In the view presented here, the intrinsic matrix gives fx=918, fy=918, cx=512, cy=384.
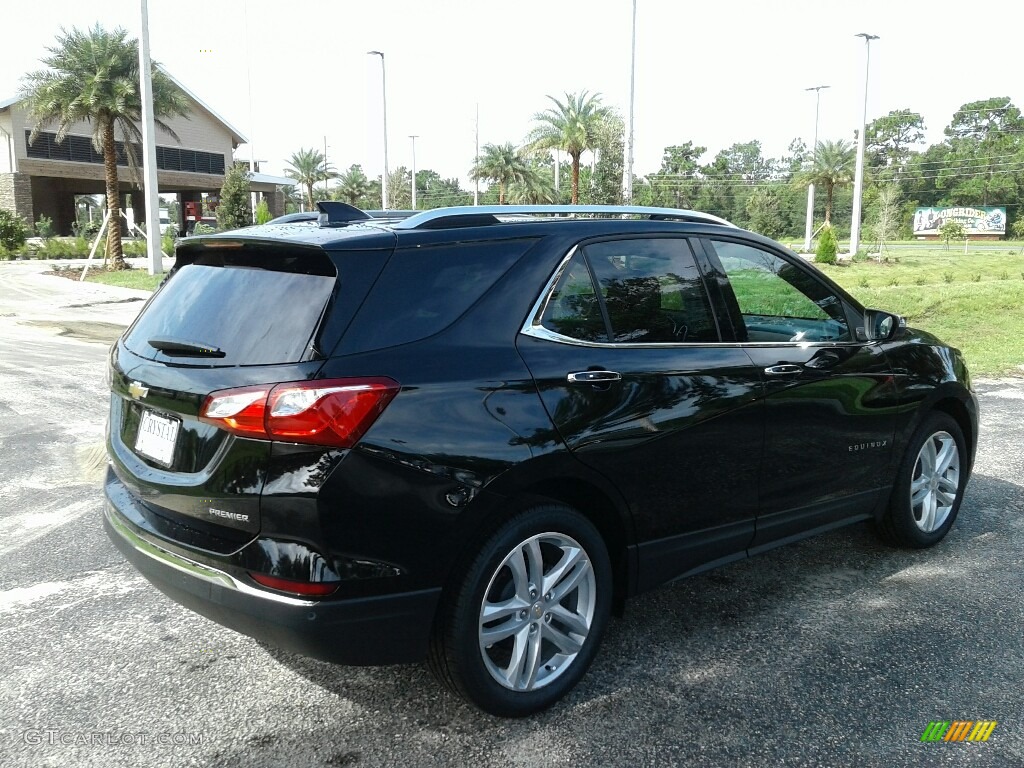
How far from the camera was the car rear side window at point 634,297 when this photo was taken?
3295 millimetres

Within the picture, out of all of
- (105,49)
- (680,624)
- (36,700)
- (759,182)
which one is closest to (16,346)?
(36,700)

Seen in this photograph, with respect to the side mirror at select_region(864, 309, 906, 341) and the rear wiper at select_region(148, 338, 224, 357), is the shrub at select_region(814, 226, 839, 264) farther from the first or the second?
the rear wiper at select_region(148, 338, 224, 357)

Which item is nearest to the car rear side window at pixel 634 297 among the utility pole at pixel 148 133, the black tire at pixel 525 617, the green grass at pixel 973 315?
the black tire at pixel 525 617

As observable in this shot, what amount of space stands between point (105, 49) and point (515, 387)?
3242 cm

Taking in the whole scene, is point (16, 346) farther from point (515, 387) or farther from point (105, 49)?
point (105, 49)

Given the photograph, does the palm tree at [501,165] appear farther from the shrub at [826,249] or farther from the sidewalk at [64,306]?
the sidewalk at [64,306]

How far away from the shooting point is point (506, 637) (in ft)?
10.2

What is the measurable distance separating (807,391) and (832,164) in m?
57.5

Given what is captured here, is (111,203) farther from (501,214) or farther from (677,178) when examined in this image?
(677,178)

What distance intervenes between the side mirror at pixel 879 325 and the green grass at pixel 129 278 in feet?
74.5

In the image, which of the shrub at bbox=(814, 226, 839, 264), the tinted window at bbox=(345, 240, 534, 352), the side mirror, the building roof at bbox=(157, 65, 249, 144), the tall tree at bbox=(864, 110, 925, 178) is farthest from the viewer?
the tall tree at bbox=(864, 110, 925, 178)

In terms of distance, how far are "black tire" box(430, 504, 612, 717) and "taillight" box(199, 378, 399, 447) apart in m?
0.60

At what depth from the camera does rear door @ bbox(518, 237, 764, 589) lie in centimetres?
318

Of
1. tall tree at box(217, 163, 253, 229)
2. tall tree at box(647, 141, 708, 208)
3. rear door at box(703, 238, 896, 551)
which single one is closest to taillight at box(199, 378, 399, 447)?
rear door at box(703, 238, 896, 551)
